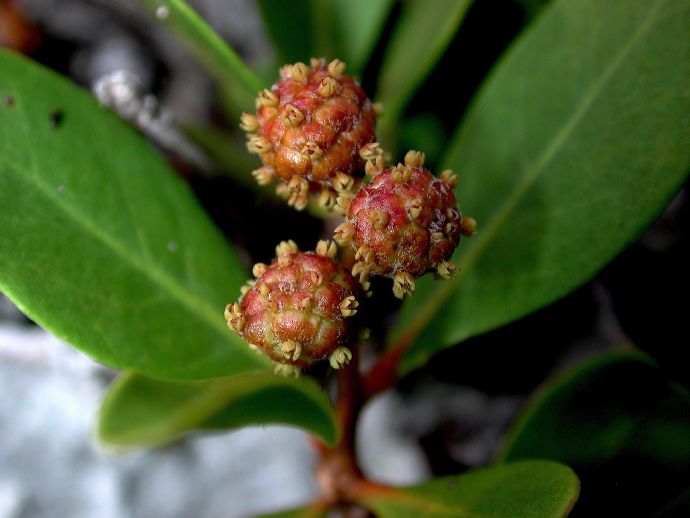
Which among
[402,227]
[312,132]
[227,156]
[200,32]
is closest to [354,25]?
[227,156]

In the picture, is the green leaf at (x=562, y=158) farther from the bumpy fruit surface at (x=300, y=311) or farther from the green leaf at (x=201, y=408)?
the bumpy fruit surface at (x=300, y=311)

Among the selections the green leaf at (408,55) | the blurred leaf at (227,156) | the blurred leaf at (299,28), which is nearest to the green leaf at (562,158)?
the green leaf at (408,55)

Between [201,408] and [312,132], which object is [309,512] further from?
[312,132]

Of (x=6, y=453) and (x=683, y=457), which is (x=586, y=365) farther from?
(x=6, y=453)

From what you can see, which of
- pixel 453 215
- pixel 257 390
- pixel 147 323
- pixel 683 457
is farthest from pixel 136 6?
pixel 683 457

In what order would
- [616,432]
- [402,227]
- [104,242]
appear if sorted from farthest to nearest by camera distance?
[616,432]
[104,242]
[402,227]

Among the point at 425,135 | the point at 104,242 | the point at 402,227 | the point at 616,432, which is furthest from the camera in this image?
the point at 425,135
